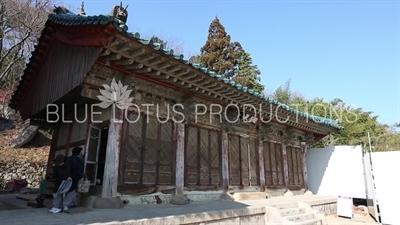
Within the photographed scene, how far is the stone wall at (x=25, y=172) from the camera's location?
48.9ft

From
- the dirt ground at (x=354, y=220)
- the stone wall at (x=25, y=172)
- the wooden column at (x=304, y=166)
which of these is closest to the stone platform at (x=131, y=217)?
the dirt ground at (x=354, y=220)

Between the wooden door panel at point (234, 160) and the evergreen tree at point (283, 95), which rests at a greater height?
the evergreen tree at point (283, 95)

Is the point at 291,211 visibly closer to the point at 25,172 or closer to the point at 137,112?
the point at 137,112

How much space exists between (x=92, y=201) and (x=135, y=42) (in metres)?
3.55

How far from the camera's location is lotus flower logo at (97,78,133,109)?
19.8ft

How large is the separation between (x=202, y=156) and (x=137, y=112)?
255 centimetres

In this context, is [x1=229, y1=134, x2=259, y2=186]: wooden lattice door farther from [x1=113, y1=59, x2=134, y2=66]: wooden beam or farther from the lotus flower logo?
[x1=113, y1=59, x2=134, y2=66]: wooden beam

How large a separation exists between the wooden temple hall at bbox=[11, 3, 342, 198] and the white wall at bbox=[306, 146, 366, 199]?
4285 millimetres

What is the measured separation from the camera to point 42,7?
20891mm

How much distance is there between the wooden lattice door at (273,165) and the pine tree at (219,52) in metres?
11.9

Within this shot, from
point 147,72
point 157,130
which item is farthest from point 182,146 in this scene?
point 147,72

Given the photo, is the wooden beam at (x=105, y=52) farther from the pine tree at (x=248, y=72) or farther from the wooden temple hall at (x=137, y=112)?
the pine tree at (x=248, y=72)

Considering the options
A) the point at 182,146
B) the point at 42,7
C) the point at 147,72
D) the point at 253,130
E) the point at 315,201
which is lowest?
the point at 315,201

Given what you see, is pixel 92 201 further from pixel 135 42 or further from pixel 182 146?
pixel 135 42
